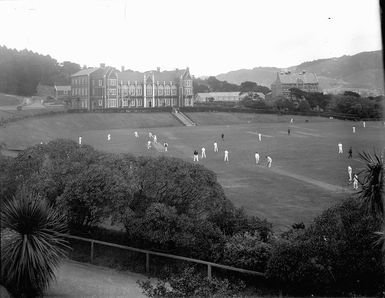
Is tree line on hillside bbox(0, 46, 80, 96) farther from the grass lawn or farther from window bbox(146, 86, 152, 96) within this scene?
window bbox(146, 86, 152, 96)

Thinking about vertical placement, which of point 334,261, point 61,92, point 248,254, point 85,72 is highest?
point 85,72

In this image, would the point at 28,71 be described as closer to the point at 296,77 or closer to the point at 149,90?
the point at 149,90

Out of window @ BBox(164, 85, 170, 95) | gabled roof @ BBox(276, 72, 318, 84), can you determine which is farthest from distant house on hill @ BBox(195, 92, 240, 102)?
gabled roof @ BBox(276, 72, 318, 84)

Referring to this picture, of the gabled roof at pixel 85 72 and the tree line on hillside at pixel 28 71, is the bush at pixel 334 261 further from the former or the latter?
the tree line on hillside at pixel 28 71

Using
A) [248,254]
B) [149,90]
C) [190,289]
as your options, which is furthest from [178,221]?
[149,90]

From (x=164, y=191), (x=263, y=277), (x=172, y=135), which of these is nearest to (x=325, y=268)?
(x=263, y=277)

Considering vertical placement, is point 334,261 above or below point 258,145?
below

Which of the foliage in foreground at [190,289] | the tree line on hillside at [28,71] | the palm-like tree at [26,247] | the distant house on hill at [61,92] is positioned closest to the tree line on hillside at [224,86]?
the distant house on hill at [61,92]

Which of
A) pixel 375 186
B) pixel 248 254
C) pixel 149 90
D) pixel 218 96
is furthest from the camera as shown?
pixel 218 96
